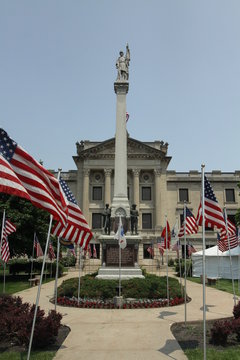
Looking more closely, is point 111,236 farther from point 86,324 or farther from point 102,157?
point 102,157

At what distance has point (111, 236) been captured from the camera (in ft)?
64.6

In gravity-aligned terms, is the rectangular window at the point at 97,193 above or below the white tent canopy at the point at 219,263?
above

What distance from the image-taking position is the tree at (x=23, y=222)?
24.2 m

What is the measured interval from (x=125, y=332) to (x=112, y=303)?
4353 millimetres

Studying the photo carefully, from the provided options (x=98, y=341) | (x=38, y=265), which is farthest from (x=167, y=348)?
(x=38, y=265)

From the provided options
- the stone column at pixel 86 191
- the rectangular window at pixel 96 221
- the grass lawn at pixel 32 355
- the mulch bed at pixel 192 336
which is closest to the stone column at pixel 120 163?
the mulch bed at pixel 192 336

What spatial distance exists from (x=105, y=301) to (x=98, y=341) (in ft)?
19.6

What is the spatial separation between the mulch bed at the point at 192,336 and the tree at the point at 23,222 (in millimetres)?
16929

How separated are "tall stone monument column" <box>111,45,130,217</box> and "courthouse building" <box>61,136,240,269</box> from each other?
2701 cm

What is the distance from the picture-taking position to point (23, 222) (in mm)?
24344

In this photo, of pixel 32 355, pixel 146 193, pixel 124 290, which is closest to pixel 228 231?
pixel 124 290

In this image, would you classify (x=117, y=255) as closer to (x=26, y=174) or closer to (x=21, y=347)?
(x=21, y=347)

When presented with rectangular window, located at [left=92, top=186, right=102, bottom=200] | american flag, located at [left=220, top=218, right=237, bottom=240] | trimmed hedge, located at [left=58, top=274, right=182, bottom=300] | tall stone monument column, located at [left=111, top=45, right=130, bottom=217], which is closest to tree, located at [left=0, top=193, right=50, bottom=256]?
tall stone monument column, located at [left=111, top=45, right=130, bottom=217]

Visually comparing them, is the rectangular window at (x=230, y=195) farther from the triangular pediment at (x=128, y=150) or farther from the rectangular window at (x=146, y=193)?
the rectangular window at (x=146, y=193)
